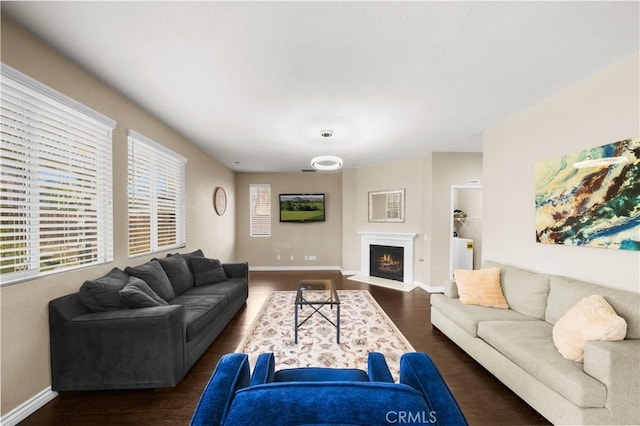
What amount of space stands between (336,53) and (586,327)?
266 cm

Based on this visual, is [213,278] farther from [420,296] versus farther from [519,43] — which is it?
[519,43]

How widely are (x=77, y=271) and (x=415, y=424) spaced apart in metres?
2.77

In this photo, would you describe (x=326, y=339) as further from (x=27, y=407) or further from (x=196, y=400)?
(x=27, y=407)

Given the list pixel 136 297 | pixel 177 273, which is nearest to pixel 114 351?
pixel 136 297

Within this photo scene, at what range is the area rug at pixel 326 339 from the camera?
8.04 feet

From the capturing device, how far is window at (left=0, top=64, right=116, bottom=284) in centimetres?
166

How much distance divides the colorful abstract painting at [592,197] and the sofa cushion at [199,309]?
11.9ft

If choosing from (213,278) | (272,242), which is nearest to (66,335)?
(213,278)

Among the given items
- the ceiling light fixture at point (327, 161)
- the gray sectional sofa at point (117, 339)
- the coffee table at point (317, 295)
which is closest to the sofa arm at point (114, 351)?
the gray sectional sofa at point (117, 339)

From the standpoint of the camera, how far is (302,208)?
6707 mm

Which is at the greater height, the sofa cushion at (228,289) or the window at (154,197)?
the window at (154,197)

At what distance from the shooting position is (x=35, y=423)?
1693 millimetres

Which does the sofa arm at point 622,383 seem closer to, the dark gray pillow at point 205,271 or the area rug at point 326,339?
the area rug at point 326,339

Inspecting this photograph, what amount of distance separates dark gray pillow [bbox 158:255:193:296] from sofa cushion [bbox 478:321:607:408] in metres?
3.35
